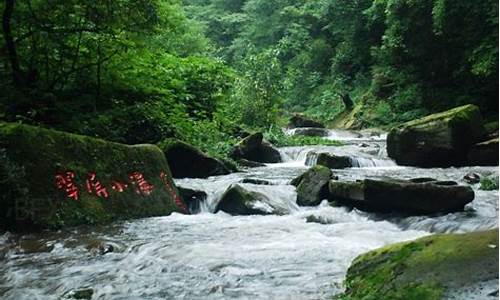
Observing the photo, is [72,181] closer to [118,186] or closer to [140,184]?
[118,186]

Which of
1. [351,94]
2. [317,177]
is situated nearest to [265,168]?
[317,177]

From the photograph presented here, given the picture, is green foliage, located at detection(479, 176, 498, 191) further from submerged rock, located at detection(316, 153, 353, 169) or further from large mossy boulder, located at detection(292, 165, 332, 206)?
submerged rock, located at detection(316, 153, 353, 169)

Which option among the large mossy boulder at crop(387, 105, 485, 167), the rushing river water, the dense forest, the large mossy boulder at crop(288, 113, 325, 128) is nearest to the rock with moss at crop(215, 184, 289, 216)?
the rushing river water

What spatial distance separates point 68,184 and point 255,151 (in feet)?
27.6

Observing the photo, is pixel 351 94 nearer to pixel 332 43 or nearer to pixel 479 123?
pixel 332 43

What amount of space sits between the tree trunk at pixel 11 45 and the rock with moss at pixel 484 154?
32.7 feet

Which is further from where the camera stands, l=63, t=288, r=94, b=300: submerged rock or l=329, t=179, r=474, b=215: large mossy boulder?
l=329, t=179, r=474, b=215: large mossy boulder

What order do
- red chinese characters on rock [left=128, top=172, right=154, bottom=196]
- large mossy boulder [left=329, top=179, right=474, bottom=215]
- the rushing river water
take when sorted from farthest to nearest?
red chinese characters on rock [left=128, top=172, right=154, bottom=196], large mossy boulder [left=329, top=179, right=474, bottom=215], the rushing river water

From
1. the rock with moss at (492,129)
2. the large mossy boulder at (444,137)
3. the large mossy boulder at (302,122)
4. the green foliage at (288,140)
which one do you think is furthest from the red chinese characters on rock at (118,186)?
the large mossy boulder at (302,122)

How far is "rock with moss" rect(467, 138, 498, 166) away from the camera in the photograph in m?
11.7

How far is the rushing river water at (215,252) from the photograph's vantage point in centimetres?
427

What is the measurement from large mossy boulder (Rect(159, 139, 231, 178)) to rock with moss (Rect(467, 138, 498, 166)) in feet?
19.4

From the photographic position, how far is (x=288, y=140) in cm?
1864

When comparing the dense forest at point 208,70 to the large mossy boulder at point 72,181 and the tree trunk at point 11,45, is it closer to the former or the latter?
the tree trunk at point 11,45
